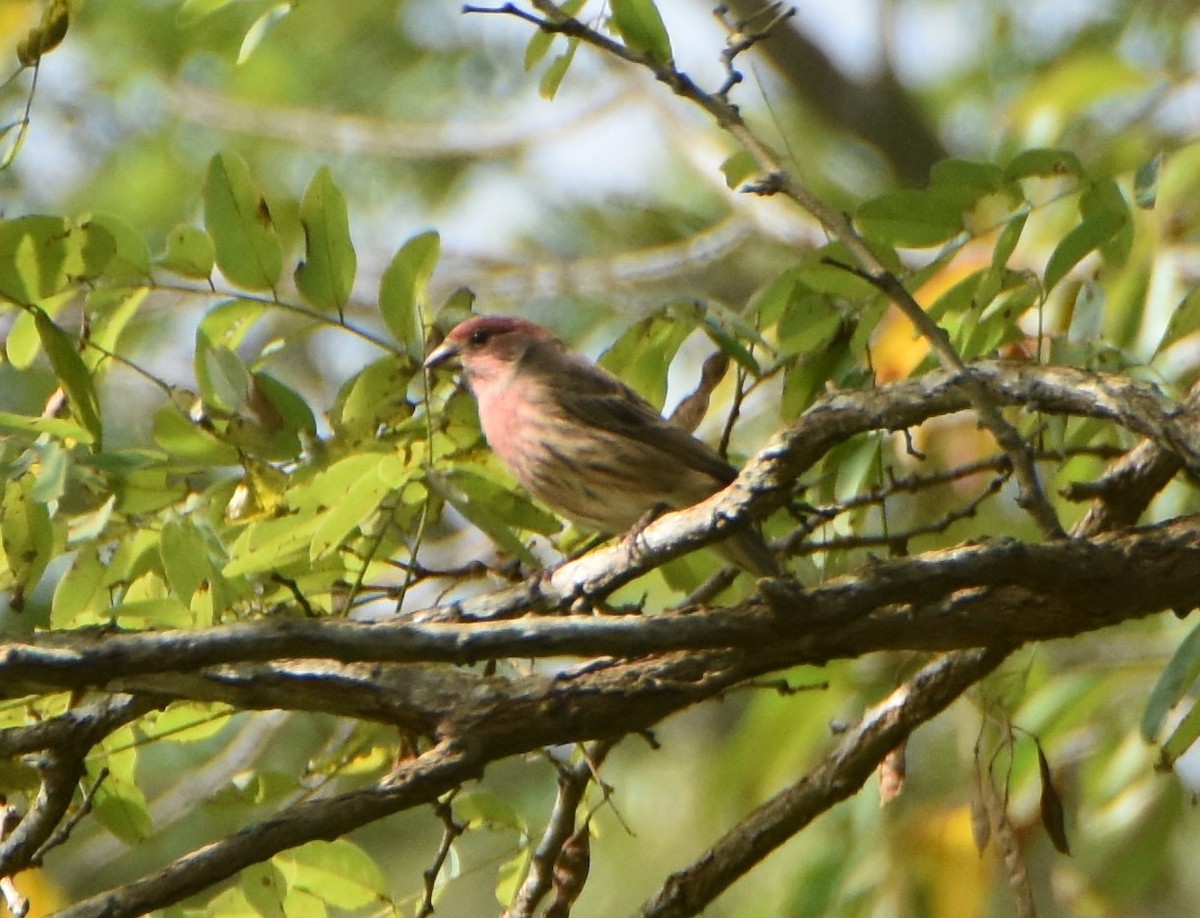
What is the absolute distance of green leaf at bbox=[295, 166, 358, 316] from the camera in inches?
141

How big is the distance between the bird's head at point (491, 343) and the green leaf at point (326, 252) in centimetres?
206

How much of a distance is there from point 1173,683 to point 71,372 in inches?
83.9

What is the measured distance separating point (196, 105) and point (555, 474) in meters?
5.33

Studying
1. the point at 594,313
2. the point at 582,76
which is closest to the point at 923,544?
the point at 594,313

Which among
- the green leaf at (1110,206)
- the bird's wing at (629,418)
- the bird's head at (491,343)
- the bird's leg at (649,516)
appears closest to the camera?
the green leaf at (1110,206)

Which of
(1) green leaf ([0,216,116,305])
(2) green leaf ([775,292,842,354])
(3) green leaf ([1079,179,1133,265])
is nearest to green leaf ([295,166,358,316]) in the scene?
(1) green leaf ([0,216,116,305])

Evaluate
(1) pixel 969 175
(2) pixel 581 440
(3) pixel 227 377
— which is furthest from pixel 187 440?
(2) pixel 581 440

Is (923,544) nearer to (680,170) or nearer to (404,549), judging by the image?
(404,549)

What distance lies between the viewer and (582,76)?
1046 cm

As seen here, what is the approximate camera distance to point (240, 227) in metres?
3.56

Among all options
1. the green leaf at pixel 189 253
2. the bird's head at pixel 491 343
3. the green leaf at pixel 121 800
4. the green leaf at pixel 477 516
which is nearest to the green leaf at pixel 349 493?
the green leaf at pixel 477 516

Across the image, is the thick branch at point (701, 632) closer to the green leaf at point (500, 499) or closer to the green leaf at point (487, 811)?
the green leaf at point (500, 499)

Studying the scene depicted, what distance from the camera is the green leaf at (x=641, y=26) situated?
333cm

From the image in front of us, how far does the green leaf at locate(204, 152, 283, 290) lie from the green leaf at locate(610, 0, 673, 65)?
82cm
